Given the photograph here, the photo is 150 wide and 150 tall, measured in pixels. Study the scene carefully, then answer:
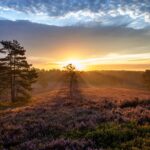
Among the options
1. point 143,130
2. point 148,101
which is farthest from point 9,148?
point 148,101

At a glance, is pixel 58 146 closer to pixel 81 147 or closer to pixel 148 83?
pixel 81 147

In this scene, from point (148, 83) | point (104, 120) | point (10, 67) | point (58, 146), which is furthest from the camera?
point (148, 83)

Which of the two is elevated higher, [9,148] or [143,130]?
[143,130]

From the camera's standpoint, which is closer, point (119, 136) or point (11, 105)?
point (119, 136)

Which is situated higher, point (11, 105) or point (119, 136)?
point (119, 136)

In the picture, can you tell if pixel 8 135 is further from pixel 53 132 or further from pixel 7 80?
pixel 7 80

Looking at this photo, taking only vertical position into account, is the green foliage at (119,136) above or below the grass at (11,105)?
above

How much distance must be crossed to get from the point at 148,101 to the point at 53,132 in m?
11.0

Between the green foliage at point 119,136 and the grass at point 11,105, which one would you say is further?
the grass at point 11,105

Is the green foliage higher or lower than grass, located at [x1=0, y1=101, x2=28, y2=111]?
higher

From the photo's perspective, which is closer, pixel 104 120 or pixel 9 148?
pixel 9 148

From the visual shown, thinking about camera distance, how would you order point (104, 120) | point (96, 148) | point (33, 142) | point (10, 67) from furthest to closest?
point (10, 67)
point (104, 120)
point (33, 142)
point (96, 148)

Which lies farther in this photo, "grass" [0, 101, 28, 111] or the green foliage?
"grass" [0, 101, 28, 111]

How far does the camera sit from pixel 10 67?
211 feet
